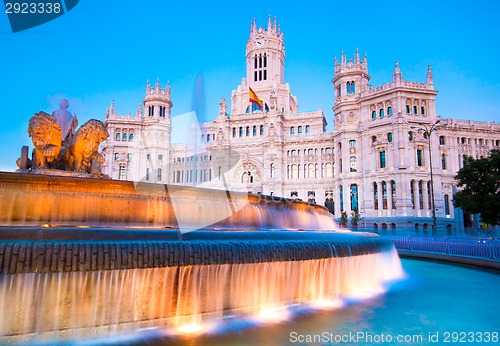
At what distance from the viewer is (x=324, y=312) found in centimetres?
627

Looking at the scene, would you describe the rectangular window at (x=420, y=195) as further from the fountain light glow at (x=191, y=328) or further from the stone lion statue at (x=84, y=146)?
the fountain light glow at (x=191, y=328)

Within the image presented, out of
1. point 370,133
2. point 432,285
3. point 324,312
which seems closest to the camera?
point 324,312

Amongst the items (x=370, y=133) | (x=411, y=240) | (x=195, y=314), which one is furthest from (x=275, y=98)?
(x=195, y=314)

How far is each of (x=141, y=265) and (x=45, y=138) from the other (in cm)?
630

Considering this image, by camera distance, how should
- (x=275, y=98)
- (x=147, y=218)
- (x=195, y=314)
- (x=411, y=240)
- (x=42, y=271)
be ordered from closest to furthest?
(x=42, y=271), (x=195, y=314), (x=147, y=218), (x=411, y=240), (x=275, y=98)

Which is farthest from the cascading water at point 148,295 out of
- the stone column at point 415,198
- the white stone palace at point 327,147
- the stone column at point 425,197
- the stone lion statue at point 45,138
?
the stone column at point 425,197

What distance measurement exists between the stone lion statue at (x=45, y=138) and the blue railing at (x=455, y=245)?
561 inches

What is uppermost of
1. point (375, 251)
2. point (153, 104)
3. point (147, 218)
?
point (153, 104)

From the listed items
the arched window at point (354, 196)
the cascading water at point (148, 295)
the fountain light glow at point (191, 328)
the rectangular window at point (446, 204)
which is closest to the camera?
the cascading water at point (148, 295)

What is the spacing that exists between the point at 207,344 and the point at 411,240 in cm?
1581

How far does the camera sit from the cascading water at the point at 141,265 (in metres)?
4.50

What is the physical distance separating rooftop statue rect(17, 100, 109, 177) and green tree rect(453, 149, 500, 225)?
25438 millimetres

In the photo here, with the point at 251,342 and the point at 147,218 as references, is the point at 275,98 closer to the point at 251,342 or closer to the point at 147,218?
the point at 147,218

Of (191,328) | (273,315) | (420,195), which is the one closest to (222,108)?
(420,195)
